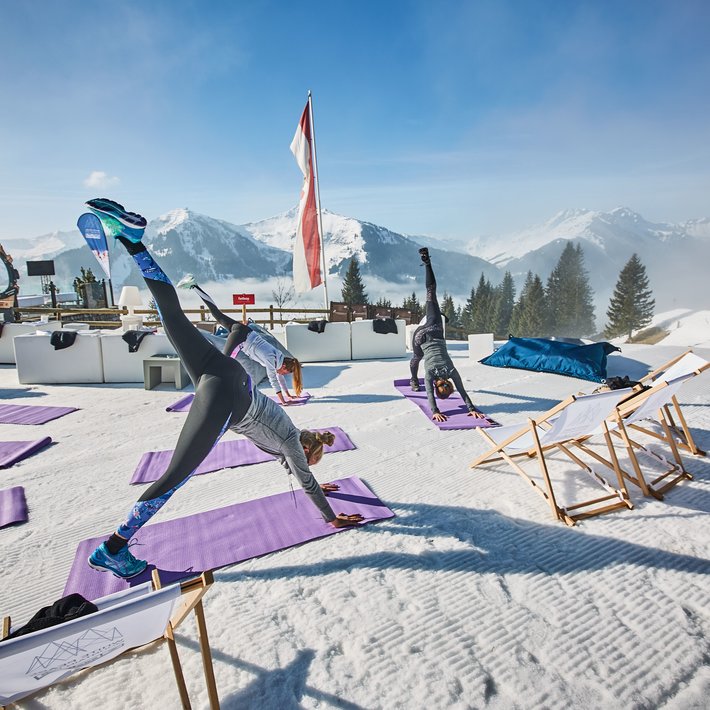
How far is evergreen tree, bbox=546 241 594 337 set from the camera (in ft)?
231

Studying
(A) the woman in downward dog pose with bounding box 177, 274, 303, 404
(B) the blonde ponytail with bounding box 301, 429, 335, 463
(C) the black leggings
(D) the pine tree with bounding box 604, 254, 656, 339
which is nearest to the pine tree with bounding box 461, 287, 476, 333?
(D) the pine tree with bounding box 604, 254, 656, 339

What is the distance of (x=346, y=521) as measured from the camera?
3.38 meters

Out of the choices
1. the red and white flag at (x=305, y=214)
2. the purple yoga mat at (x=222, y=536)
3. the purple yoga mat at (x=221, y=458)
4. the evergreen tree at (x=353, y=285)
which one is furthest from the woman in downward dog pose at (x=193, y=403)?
the evergreen tree at (x=353, y=285)

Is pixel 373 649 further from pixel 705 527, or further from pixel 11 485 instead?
pixel 11 485

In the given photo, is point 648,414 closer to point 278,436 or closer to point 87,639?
point 278,436

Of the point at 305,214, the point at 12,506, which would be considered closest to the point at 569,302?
the point at 305,214

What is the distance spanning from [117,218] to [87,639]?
220cm

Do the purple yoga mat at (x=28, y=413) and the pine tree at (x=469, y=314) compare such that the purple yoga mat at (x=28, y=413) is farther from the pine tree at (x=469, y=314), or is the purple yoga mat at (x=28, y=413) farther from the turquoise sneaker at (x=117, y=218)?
the pine tree at (x=469, y=314)

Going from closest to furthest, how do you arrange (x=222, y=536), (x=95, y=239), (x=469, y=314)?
1. (x=222, y=536)
2. (x=95, y=239)
3. (x=469, y=314)

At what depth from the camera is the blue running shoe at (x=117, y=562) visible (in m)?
2.73

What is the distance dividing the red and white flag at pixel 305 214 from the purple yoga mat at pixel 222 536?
9.35m

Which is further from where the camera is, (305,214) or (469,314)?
(469,314)

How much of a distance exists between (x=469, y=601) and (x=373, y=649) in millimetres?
680

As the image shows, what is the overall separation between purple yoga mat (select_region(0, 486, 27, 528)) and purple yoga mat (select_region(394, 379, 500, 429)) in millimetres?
4465
